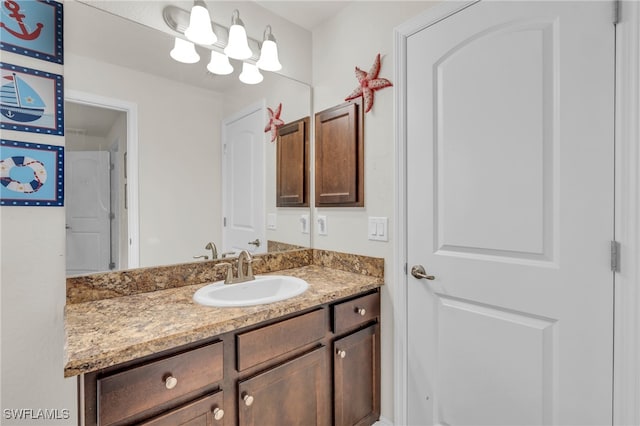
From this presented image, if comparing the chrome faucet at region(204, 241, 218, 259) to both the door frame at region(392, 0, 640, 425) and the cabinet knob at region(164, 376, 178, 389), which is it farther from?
the door frame at region(392, 0, 640, 425)

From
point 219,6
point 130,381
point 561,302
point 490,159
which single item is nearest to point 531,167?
point 490,159

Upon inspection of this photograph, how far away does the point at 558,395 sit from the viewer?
1101 mm

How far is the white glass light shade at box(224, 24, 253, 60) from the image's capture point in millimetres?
1577

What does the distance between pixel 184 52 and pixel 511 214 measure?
5.52ft

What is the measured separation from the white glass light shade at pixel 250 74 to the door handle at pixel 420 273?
4.54ft

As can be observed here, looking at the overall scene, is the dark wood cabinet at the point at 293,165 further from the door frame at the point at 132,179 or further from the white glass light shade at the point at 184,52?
the door frame at the point at 132,179

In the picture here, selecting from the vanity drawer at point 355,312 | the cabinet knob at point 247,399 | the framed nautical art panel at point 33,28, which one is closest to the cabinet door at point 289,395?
the cabinet knob at point 247,399

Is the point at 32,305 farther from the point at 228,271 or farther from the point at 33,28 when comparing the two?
the point at 33,28

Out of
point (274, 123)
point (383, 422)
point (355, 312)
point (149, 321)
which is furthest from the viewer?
point (274, 123)

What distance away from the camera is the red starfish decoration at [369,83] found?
5.24 feet

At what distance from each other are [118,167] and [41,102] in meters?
0.34

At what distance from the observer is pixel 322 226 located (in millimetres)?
1958

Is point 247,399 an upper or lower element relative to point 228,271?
lower

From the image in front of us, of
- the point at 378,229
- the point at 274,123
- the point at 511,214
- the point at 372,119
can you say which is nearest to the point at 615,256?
the point at 511,214
